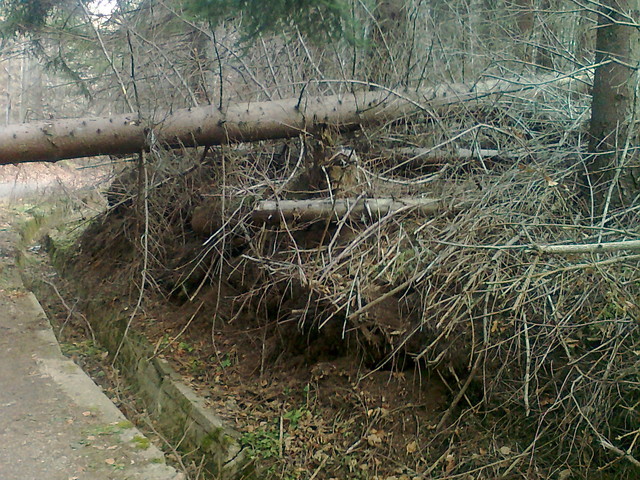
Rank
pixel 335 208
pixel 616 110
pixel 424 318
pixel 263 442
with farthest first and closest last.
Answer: pixel 335 208, pixel 263 442, pixel 616 110, pixel 424 318

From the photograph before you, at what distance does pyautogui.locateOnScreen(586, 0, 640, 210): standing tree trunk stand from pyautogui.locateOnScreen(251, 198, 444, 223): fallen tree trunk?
55.7 inches

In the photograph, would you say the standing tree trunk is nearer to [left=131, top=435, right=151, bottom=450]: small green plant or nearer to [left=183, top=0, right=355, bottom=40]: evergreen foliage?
[left=183, top=0, right=355, bottom=40]: evergreen foliage

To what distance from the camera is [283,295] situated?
6.94 metres

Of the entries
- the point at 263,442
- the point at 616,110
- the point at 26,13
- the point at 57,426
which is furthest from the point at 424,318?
the point at 26,13

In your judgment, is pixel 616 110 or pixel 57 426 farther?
pixel 616 110

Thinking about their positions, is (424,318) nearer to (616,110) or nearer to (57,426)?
(616,110)

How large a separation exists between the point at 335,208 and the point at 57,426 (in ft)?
10.6

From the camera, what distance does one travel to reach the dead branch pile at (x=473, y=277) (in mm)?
4516

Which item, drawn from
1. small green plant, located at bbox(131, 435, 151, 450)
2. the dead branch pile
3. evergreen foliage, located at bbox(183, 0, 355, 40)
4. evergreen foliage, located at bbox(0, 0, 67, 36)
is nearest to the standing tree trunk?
the dead branch pile

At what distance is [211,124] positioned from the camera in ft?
22.6

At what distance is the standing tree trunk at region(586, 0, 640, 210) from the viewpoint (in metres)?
5.44

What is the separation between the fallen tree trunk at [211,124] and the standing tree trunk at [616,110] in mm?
1082

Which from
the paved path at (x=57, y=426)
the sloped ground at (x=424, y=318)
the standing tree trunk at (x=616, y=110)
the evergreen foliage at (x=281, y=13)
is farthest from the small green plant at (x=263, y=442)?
the evergreen foliage at (x=281, y=13)

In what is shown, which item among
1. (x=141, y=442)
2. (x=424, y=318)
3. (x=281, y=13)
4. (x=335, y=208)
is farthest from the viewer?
(x=335, y=208)
